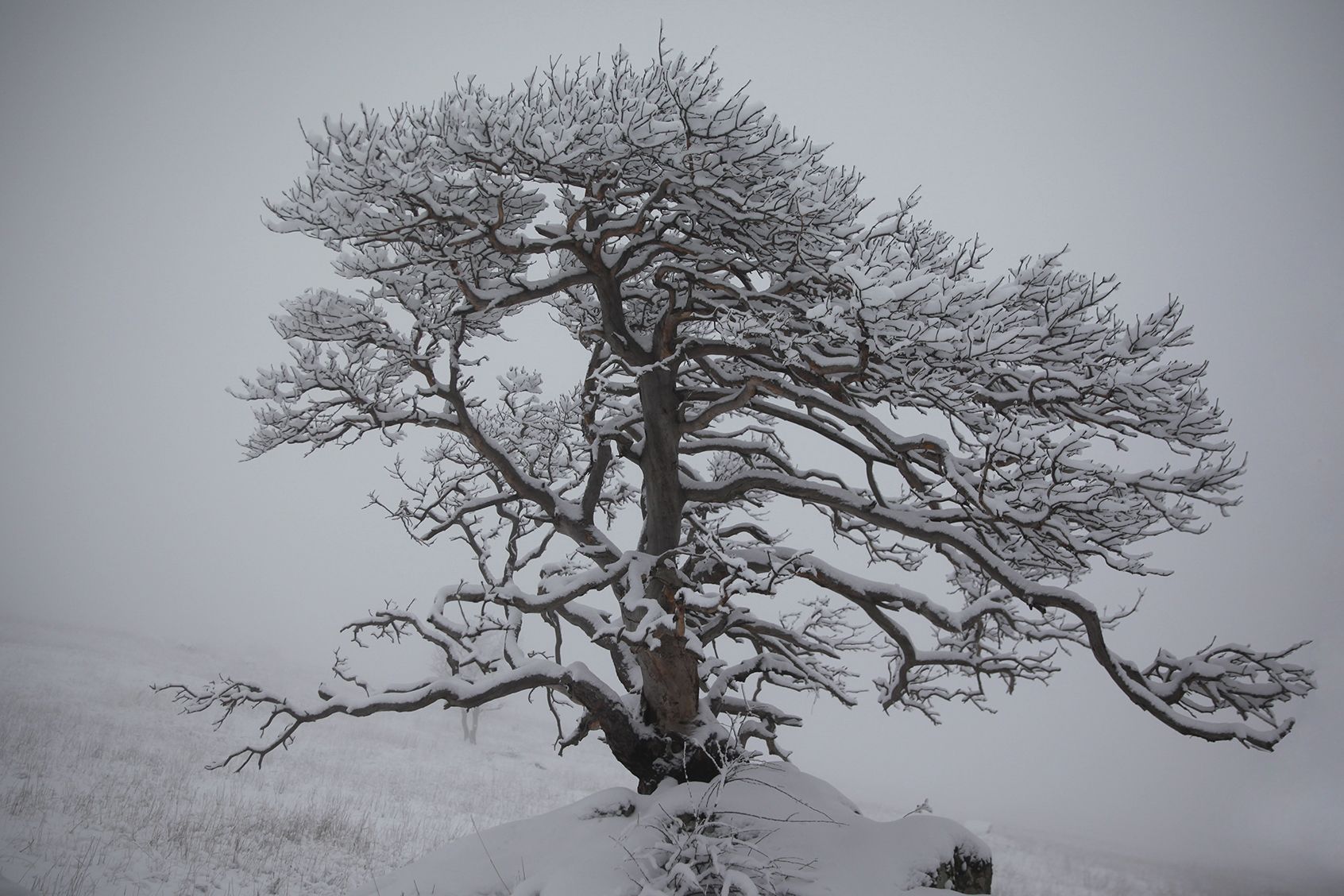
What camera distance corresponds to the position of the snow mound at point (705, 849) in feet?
14.4

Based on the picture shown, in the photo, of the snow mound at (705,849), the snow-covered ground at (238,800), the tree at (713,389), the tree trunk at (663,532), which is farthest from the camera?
the snow-covered ground at (238,800)

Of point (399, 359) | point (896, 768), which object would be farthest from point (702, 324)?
point (896, 768)

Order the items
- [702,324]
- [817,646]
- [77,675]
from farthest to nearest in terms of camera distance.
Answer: [77,675] < [702,324] < [817,646]

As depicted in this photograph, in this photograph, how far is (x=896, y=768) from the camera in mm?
52938

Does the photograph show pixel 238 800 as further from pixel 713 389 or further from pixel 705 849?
pixel 713 389

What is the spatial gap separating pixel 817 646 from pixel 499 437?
433cm

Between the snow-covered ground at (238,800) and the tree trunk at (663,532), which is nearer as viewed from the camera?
the tree trunk at (663,532)

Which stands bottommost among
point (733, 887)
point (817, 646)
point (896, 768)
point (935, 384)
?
point (896, 768)

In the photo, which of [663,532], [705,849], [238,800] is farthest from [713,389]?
[238,800]

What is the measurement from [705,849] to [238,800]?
31.3ft

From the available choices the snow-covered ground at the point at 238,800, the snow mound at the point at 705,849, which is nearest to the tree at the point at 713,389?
the snow mound at the point at 705,849

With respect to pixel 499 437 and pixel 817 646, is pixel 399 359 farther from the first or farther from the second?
pixel 817 646

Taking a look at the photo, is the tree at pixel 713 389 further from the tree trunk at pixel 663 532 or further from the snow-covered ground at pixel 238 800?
the snow-covered ground at pixel 238 800

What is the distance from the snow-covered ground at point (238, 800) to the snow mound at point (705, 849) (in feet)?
6.67
